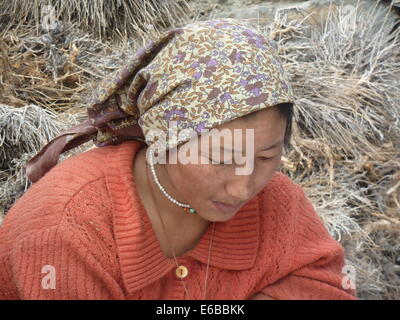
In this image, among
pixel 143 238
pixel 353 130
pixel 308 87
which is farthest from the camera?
pixel 308 87

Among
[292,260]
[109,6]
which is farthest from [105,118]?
[109,6]

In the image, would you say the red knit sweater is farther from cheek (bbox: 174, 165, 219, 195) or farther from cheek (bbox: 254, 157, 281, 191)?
cheek (bbox: 254, 157, 281, 191)

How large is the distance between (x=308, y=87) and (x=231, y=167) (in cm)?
236

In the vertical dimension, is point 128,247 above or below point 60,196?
below

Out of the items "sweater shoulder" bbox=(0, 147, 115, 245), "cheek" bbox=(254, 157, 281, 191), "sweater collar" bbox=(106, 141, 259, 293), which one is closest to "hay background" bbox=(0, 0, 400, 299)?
"sweater collar" bbox=(106, 141, 259, 293)

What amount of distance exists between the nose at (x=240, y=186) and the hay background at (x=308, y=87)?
56.9 inches

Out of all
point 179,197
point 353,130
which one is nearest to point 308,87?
point 353,130

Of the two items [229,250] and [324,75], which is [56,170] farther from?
[324,75]

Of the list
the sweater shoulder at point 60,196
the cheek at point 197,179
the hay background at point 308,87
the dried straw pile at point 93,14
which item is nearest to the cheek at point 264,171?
the cheek at point 197,179

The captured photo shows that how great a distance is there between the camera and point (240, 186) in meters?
1.54

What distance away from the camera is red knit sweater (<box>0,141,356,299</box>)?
1564 mm

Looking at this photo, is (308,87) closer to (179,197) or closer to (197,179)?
(179,197)
